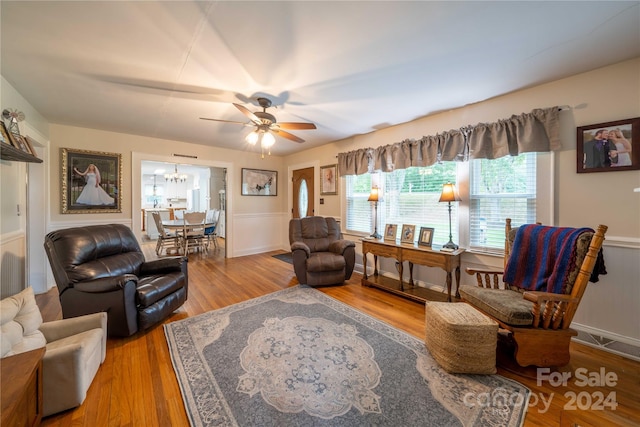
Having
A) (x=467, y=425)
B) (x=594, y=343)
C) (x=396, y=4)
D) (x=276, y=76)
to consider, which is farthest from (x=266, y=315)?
(x=594, y=343)

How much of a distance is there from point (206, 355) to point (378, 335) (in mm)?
1482

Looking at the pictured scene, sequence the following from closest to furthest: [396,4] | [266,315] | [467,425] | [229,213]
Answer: [467,425]
[396,4]
[266,315]
[229,213]

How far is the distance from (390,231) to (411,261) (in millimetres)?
612

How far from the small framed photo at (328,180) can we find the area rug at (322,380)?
271cm

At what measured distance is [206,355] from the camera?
6.15 ft

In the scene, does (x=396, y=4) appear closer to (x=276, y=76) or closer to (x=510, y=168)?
(x=276, y=76)

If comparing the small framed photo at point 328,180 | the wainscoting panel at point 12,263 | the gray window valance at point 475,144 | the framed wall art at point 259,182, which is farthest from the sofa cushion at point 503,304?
the framed wall art at point 259,182

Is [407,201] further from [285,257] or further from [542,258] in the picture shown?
[285,257]

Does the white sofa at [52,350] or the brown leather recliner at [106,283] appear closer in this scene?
the white sofa at [52,350]

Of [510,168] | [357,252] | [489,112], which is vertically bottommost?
[357,252]

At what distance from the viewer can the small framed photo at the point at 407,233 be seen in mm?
3205

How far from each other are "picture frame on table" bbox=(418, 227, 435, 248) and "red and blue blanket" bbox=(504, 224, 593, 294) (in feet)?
3.02

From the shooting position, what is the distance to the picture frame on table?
300cm

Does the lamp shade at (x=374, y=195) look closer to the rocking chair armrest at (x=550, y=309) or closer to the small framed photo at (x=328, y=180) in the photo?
the small framed photo at (x=328, y=180)
